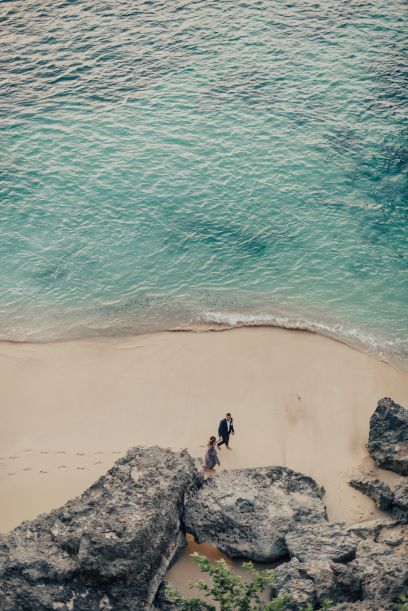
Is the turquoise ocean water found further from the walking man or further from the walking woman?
the walking woman

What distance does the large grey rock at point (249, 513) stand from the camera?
56.3 feet

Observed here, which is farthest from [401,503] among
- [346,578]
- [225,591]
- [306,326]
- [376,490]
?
[306,326]

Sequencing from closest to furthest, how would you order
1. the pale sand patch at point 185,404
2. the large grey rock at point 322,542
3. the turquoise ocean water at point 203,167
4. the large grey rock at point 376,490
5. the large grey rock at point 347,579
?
1. the large grey rock at point 347,579
2. the large grey rock at point 322,542
3. the large grey rock at point 376,490
4. the pale sand patch at point 185,404
5. the turquoise ocean water at point 203,167

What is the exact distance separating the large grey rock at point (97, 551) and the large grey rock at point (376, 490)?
5.71 meters

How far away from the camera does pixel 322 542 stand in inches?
653

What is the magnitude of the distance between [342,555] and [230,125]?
85.0ft

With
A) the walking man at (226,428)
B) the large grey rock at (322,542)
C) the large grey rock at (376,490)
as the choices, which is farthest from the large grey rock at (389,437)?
the walking man at (226,428)

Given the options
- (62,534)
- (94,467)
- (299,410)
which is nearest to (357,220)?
(299,410)

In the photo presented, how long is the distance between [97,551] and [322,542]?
17.8ft

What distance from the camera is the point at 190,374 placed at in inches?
953

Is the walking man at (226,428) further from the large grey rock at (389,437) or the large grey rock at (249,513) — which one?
the large grey rock at (389,437)

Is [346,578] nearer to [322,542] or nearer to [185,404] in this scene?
[322,542]

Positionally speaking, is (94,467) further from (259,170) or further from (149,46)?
(149,46)

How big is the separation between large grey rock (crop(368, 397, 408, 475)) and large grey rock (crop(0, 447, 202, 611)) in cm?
686
